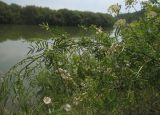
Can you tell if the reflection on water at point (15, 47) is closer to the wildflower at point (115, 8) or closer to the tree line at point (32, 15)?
the wildflower at point (115, 8)

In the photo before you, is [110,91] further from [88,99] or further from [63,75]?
[63,75]

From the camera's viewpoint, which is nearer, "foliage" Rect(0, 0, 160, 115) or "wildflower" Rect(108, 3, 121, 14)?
"foliage" Rect(0, 0, 160, 115)

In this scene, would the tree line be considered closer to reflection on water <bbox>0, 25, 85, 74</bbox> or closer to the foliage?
reflection on water <bbox>0, 25, 85, 74</bbox>

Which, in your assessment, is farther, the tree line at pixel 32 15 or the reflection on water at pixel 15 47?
the tree line at pixel 32 15

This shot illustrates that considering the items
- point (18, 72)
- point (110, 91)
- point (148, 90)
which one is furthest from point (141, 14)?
point (18, 72)

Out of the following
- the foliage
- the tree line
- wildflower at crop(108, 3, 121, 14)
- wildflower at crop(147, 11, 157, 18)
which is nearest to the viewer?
the foliage

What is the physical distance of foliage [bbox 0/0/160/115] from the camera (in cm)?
204

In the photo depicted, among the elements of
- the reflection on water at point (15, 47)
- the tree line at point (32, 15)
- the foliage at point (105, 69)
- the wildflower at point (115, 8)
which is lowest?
the tree line at point (32, 15)

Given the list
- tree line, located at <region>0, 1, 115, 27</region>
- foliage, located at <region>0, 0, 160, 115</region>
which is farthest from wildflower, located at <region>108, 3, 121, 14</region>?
tree line, located at <region>0, 1, 115, 27</region>

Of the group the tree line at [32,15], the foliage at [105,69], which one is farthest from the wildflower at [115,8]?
the tree line at [32,15]

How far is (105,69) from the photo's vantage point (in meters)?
2.07

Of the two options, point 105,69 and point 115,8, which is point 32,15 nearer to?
point 115,8

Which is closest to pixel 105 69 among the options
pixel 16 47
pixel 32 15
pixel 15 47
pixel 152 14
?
pixel 152 14

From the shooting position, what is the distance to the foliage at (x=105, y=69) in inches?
80.4
